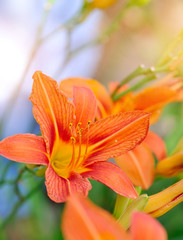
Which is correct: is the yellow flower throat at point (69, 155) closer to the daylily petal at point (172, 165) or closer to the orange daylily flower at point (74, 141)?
the orange daylily flower at point (74, 141)

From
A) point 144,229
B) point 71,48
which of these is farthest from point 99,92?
point 71,48

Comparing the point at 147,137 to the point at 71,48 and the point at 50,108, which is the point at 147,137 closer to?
the point at 50,108

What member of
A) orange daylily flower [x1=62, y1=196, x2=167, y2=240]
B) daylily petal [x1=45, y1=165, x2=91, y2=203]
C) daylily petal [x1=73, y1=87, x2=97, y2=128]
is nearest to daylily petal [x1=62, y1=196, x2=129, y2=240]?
orange daylily flower [x1=62, y1=196, x2=167, y2=240]

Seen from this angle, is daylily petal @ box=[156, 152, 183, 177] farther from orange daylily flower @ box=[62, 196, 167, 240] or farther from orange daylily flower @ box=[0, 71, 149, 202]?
orange daylily flower @ box=[62, 196, 167, 240]

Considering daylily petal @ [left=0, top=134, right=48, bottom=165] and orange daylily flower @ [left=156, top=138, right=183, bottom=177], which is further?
orange daylily flower @ [left=156, top=138, right=183, bottom=177]

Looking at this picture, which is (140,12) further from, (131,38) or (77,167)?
(77,167)

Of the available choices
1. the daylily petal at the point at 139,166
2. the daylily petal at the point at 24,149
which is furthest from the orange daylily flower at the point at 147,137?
the daylily petal at the point at 24,149
